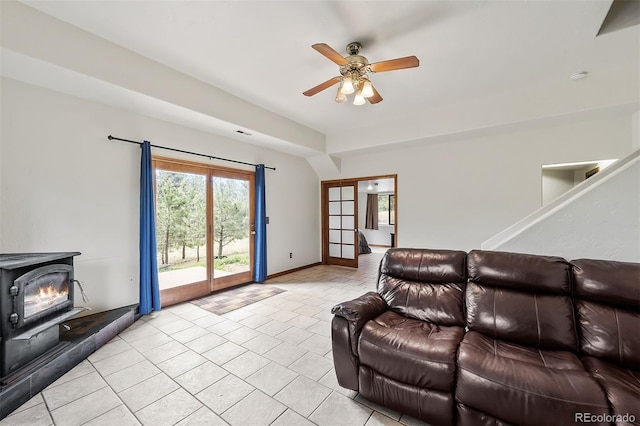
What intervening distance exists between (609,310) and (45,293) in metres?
4.26

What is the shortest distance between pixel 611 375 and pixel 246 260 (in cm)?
458

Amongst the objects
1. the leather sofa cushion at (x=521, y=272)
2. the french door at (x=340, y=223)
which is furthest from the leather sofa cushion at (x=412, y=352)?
the french door at (x=340, y=223)

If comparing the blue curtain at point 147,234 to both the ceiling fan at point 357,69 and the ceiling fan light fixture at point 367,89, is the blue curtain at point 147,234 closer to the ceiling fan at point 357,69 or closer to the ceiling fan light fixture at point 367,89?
the ceiling fan at point 357,69

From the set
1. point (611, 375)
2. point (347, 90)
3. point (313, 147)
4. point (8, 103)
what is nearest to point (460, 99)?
point (347, 90)

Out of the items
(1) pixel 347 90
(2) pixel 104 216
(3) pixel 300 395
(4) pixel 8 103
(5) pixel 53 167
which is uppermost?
(1) pixel 347 90

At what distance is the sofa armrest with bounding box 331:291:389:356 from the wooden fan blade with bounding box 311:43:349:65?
2.03m

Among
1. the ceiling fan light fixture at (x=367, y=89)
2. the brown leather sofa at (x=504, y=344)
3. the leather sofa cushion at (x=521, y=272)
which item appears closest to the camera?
the brown leather sofa at (x=504, y=344)

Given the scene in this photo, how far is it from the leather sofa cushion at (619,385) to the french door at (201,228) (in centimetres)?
432

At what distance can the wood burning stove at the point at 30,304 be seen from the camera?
1859 millimetres

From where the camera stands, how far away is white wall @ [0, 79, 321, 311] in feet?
8.20

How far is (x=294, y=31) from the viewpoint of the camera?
2.36 m

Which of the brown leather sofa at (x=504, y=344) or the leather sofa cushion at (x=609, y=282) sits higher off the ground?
the leather sofa cushion at (x=609, y=282)

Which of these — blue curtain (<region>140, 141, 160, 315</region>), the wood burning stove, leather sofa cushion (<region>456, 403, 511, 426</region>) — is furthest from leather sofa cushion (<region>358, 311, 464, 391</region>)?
blue curtain (<region>140, 141, 160, 315</region>)

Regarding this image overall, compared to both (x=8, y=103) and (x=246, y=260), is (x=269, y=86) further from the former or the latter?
(x=246, y=260)
